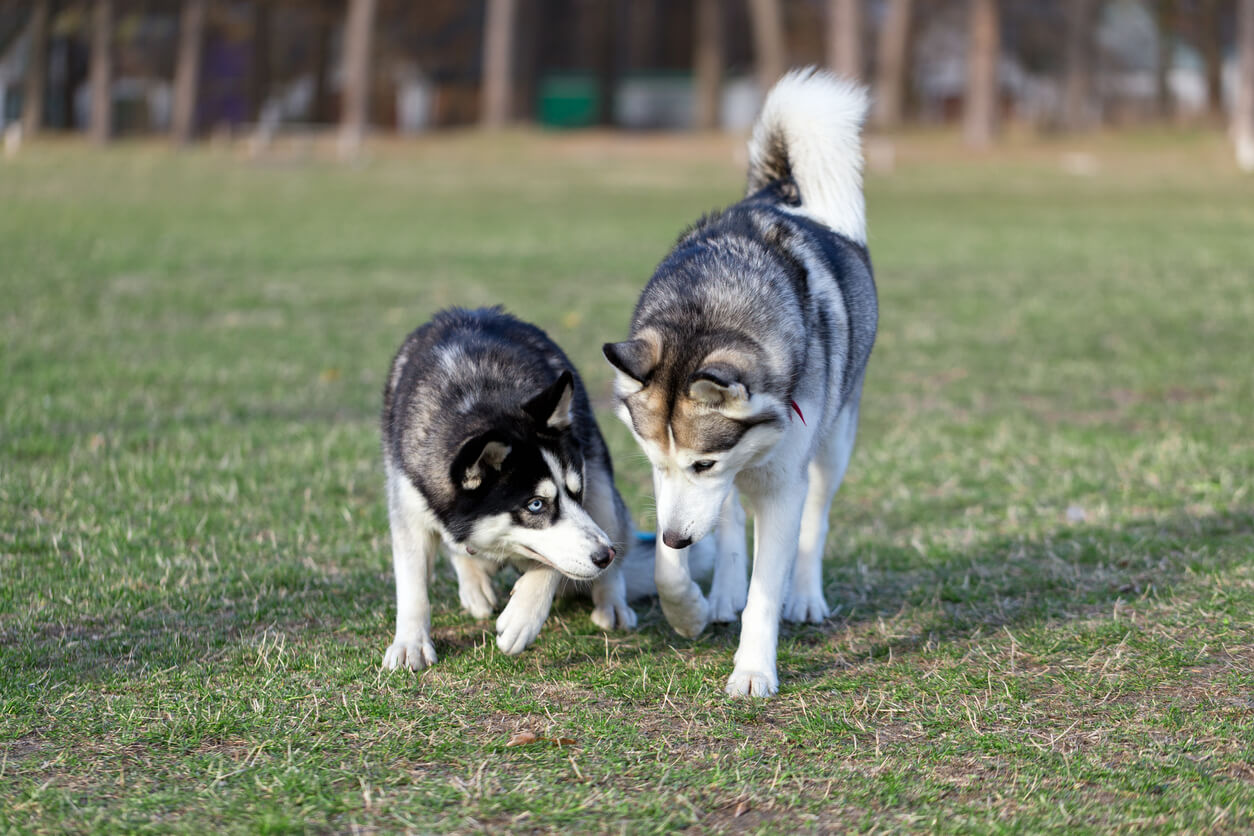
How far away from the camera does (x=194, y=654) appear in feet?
15.9

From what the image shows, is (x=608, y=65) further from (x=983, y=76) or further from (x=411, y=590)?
(x=411, y=590)

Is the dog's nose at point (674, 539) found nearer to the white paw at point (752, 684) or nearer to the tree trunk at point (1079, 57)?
the white paw at point (752, 684)

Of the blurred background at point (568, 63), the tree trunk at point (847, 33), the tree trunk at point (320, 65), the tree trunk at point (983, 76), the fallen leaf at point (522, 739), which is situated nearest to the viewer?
the fallen leaf at point (522, 739)

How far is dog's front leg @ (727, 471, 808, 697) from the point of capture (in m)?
4.55

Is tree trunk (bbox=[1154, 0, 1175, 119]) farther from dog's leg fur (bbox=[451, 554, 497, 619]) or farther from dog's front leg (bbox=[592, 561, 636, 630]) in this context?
dog's leg fur (bbox=[451, 554, 497, 619])

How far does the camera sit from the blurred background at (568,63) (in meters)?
44.4

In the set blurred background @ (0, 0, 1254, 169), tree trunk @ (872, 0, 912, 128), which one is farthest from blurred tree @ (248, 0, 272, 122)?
tree trunk @ (872, 0, 912, 128)

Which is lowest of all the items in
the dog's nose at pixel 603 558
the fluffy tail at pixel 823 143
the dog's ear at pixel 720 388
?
the dog's nose at pixel 603 558

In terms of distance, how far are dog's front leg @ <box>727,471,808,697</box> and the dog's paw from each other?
2.39 feet

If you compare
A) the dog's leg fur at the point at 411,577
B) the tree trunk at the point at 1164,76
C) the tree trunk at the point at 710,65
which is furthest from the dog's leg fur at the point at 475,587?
the tree trunk at the point at 1164,76

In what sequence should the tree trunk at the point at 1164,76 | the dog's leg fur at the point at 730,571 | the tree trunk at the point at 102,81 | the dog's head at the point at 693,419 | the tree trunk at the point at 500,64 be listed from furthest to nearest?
the tree trunk at the point at 1164,76, the tree trunk at the point at 102,81, the tree trunk at the point at 500,64, the dog's leg fur at the point at 730,571, the dog's head at the point at 693,419

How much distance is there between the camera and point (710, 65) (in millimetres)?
51031

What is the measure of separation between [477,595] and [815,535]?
4.52 feet

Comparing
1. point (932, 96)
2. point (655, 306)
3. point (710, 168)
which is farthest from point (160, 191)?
point (932, 96)
